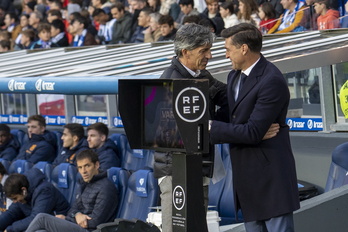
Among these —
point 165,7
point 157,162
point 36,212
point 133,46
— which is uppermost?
point 165,7

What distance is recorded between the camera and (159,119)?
489 centimetres

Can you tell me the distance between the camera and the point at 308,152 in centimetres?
923

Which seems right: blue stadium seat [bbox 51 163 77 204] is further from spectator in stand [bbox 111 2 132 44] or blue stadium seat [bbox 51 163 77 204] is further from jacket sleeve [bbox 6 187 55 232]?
spectator in stand [bbox 111 2 132 44]

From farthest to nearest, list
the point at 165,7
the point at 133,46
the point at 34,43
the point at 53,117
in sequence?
the point at 34,43 < the point at 165,7 < the point at 53,117 < the point at 133,46

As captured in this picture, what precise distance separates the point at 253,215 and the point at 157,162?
25.6 inches

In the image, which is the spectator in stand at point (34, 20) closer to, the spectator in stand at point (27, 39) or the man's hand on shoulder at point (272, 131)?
the spectator in stand at point (27, 39)

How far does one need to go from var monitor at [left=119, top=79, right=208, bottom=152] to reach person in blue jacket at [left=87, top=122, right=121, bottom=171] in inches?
214

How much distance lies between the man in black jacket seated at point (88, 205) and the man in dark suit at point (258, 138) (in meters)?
3.65

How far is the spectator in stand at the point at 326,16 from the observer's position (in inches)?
384

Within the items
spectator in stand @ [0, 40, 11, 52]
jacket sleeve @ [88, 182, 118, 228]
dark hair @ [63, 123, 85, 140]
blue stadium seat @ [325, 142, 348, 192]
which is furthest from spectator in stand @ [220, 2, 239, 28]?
spectator in stand @ [0, 40, 11, 52]

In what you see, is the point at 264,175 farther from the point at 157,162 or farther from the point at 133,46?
the point at 133,46

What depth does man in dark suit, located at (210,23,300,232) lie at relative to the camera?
504 cm

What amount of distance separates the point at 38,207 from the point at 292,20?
146 inches

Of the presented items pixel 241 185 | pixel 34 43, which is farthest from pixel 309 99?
pixel 34 43
